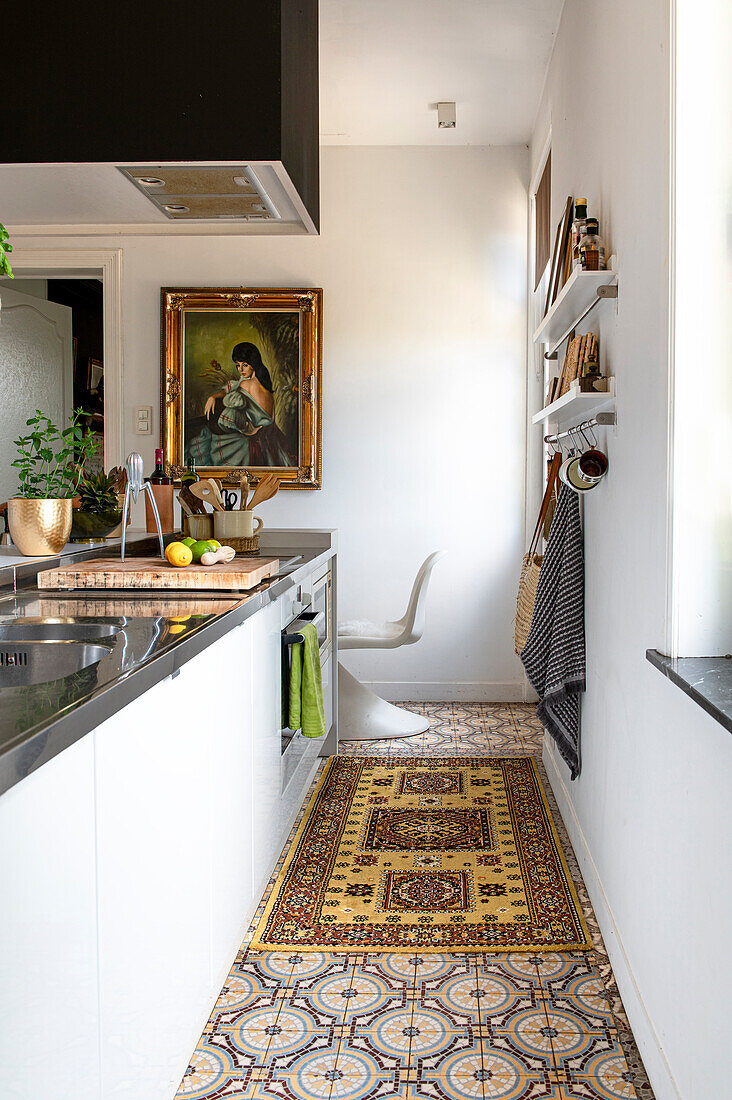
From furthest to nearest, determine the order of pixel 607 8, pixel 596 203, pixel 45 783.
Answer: pixel 596 203, pixel 607 8, pixel 45 783

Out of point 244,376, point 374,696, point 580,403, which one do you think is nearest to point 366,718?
point 374,696

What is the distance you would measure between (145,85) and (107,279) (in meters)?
2.80

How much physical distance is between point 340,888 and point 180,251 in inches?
131

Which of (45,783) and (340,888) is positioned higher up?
(45,783)

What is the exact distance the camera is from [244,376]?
4.78m

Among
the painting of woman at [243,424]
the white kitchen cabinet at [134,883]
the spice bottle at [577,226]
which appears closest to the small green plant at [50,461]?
the white kitchen cabinet at [134,883]

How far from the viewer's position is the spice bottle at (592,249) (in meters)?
2.32

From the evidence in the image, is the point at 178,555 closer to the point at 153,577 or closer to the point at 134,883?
the point at 153,577

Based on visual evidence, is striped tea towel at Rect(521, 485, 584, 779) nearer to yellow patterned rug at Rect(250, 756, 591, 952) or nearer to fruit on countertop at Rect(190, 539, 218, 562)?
yellow patterned rug at Rect(250, 756, 591, 952)

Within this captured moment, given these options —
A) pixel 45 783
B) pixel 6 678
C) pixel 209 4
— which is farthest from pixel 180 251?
pixel 45 783

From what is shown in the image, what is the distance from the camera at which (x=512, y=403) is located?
4824 mm

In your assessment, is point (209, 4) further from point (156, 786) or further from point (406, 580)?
point (406, 580)

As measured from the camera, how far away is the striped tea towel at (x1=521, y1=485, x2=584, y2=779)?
274 centimetres

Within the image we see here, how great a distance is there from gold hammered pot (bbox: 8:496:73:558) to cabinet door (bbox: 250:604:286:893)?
585 millimetres
